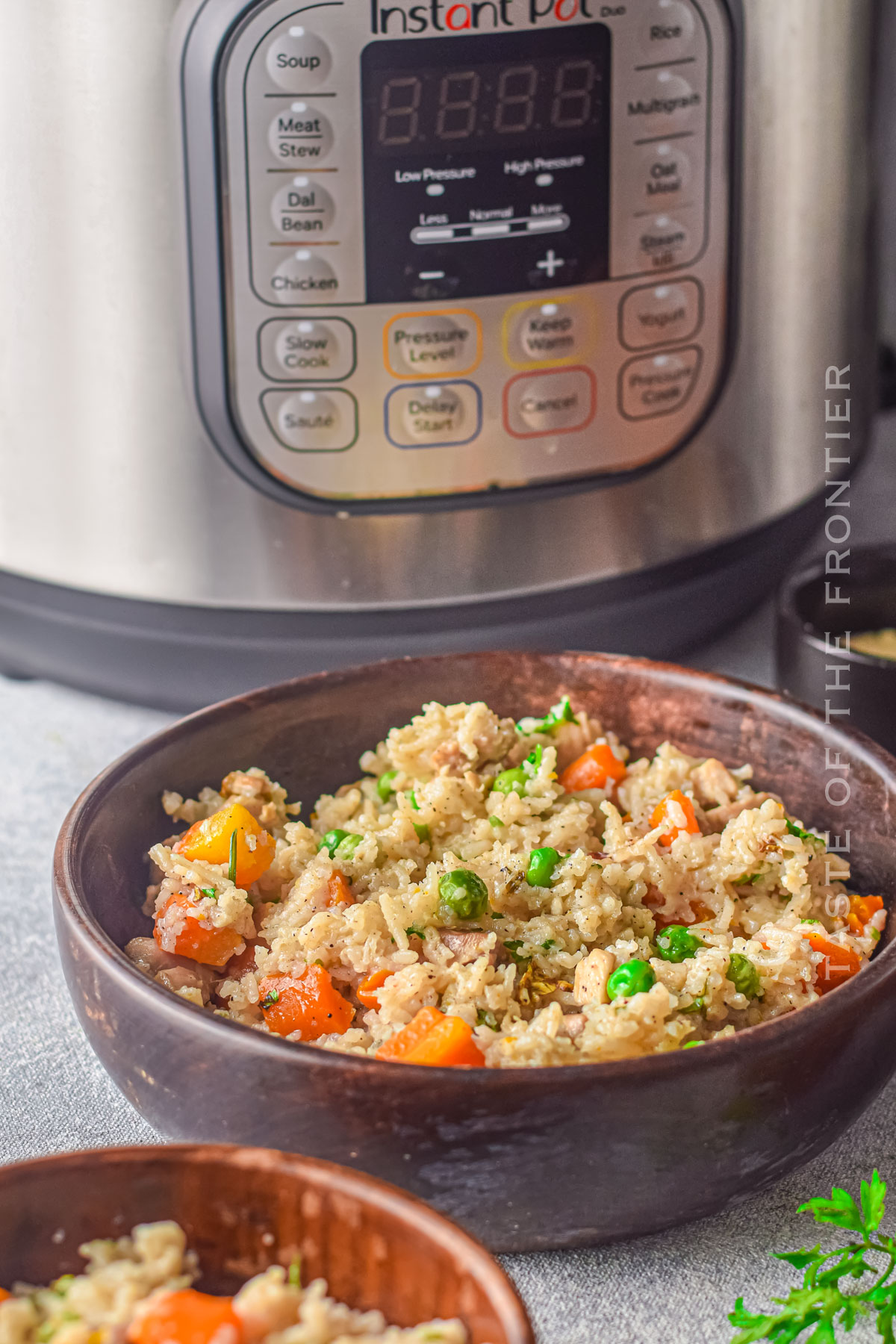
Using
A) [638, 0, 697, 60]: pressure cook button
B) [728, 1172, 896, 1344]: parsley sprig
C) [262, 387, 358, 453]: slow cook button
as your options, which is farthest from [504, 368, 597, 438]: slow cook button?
[728, 1172, 896, 1344]: parsley sprig

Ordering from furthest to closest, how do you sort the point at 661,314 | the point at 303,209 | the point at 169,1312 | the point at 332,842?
the point at 661,314
the point at 303,209
the point at 332,842
the point at 169,1312

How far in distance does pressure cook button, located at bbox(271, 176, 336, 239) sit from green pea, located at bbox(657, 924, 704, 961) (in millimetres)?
533

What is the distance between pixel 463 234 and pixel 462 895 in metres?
0.48

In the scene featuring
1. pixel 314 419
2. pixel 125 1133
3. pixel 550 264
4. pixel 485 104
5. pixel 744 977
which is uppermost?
pixel 485 104

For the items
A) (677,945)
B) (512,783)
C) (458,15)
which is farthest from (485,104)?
(677,945)

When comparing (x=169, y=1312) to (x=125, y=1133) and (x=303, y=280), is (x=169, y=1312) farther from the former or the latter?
(x=303, y=280)

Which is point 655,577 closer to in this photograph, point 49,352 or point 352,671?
point 352,671

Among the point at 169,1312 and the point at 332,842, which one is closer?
the point at 169,1312

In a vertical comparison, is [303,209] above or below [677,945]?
above

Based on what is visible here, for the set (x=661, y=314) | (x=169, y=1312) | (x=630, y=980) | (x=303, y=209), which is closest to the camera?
(x=169, y=1312)

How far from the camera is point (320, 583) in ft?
3.66

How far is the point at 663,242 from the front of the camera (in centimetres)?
108

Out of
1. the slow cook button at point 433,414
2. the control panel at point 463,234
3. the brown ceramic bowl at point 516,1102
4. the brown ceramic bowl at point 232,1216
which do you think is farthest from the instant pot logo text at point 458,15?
the brown ceramic bowl at point 232,1216

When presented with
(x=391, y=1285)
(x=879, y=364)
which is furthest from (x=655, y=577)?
(x=391, y=1285)
